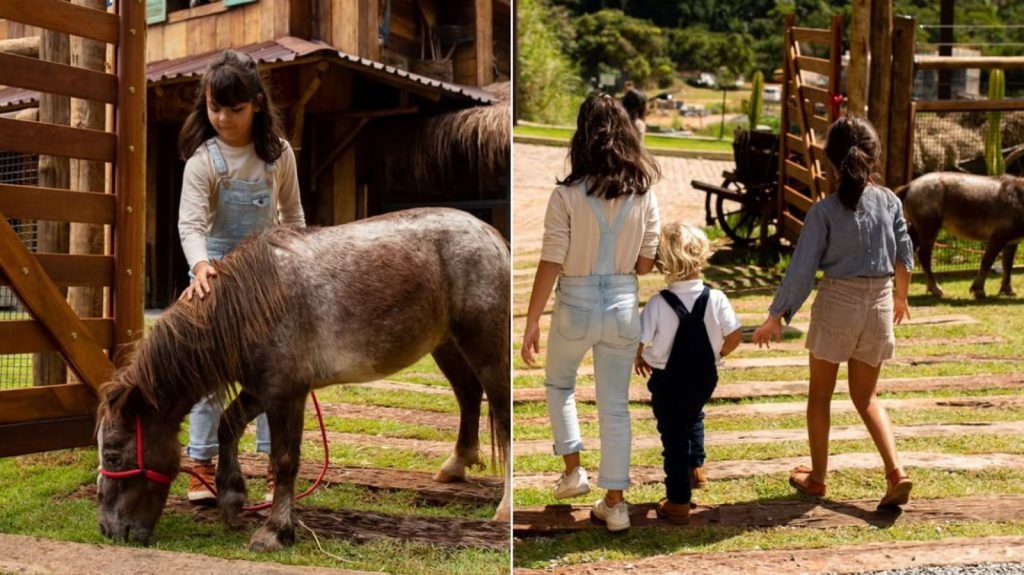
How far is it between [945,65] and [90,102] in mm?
9314

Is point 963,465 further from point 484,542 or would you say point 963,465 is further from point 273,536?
point 273,536

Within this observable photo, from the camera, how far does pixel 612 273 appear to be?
369 centimetres

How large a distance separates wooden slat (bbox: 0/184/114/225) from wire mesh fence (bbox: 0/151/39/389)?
0.16ft

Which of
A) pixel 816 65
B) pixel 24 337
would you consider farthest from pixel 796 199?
pixel 24 337

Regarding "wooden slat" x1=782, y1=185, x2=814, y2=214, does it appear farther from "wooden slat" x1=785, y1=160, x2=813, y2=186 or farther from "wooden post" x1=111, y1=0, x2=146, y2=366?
"wooden post" x1=111, y1=0, x2=146, y2=366

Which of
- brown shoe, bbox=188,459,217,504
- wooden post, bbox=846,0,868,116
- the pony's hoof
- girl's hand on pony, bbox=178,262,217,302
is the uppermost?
wooden post, bbox=846,0,868,116

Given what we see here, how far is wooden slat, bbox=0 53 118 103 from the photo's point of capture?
305cm

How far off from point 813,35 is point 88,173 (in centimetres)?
860

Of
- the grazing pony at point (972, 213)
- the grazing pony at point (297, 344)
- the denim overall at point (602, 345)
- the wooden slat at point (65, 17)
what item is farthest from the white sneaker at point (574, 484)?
the grazing pony at point (972, 213)

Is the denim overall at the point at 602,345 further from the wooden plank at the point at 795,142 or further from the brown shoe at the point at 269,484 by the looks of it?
the wooden plank at the point at 795,142

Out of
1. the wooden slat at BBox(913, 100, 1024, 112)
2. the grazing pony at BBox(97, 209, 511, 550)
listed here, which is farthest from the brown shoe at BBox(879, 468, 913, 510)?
the wooden slat at BBox(913, 100, 1024, 112)

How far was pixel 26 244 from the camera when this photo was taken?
10.3 ft

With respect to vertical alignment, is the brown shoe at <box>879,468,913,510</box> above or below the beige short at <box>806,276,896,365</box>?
below

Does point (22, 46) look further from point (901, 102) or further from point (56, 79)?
point (901, 102)
